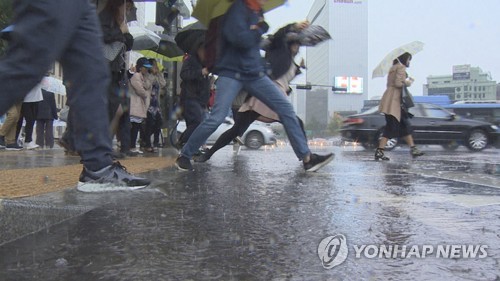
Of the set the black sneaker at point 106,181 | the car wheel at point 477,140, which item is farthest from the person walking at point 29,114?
the car wheel at point 477,140

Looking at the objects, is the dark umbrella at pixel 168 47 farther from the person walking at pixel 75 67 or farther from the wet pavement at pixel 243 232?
the person walking at pixel 75 67

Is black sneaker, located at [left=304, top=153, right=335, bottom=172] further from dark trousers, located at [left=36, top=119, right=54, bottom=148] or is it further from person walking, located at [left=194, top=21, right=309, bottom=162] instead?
dark trousers, located at [left=36, top=119, right=54, bottom=148]

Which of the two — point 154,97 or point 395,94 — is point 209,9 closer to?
point 395,94

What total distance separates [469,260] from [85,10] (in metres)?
2.16

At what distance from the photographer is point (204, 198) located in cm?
329

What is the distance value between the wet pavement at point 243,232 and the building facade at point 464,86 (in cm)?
6495

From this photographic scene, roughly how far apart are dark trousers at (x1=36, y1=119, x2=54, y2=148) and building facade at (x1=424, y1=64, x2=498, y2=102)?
2342 inches

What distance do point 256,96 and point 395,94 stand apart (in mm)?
3718

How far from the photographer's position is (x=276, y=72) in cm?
612

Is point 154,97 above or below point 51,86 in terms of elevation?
below

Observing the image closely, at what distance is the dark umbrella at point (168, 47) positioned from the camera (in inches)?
399

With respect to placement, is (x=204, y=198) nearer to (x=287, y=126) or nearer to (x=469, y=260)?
(x=469, y=260)

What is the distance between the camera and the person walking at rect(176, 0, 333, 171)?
4.80m

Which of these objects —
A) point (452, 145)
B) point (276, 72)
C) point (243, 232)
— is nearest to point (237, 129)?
point (276, 72)
